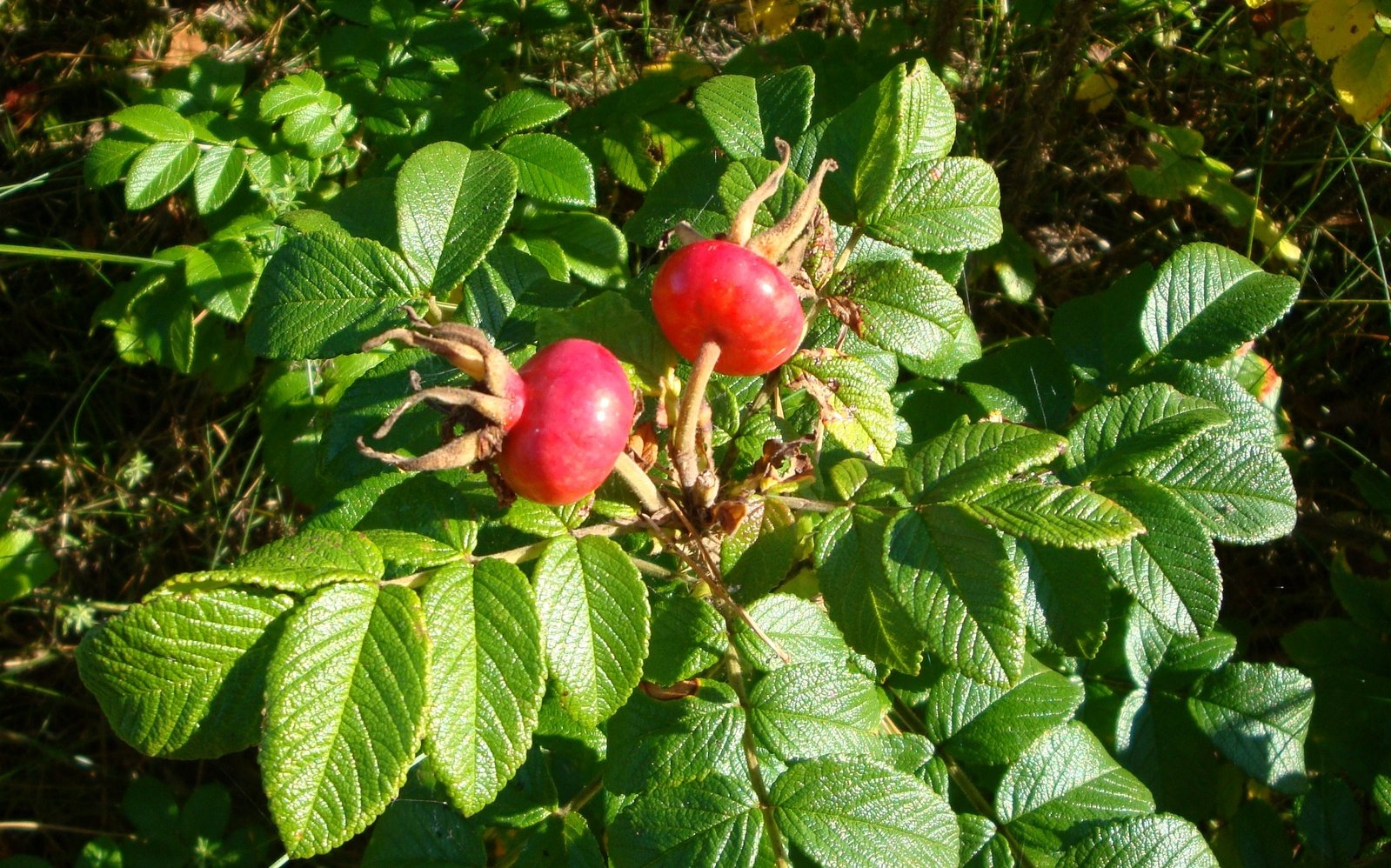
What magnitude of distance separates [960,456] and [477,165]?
1.00 m

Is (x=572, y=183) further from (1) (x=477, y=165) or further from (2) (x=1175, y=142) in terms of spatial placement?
(2) (x=1175, y=142)

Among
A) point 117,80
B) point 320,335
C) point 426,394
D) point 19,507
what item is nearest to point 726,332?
point 426,394

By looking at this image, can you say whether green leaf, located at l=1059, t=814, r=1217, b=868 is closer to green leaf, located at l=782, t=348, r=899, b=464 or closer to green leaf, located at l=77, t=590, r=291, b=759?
green leaf, located at l=782, t=348, r=899, b=464

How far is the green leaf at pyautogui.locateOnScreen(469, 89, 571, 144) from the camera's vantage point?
2330mm

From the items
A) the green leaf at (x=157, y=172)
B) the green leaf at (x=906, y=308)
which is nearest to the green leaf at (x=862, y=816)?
the green leaf at (x=906, y=308)

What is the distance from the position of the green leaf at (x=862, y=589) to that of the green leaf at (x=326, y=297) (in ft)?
2.57

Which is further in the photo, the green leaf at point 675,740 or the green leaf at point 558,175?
the green leaf at point 558,175

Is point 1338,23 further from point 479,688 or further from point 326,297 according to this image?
point 479,688

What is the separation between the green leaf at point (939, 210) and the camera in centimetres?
186

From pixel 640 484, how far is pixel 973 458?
484 millimetres

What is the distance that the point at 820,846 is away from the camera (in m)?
1.52

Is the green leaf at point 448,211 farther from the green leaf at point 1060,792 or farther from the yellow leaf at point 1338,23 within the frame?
the yellow leaf at point 1338,23

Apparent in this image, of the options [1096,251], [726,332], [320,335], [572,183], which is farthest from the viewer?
[1096,251]

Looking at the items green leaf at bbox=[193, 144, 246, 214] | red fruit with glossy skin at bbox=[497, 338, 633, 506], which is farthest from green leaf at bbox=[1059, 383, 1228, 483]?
green leaf at bbox=[193, 144, 246, 214]
